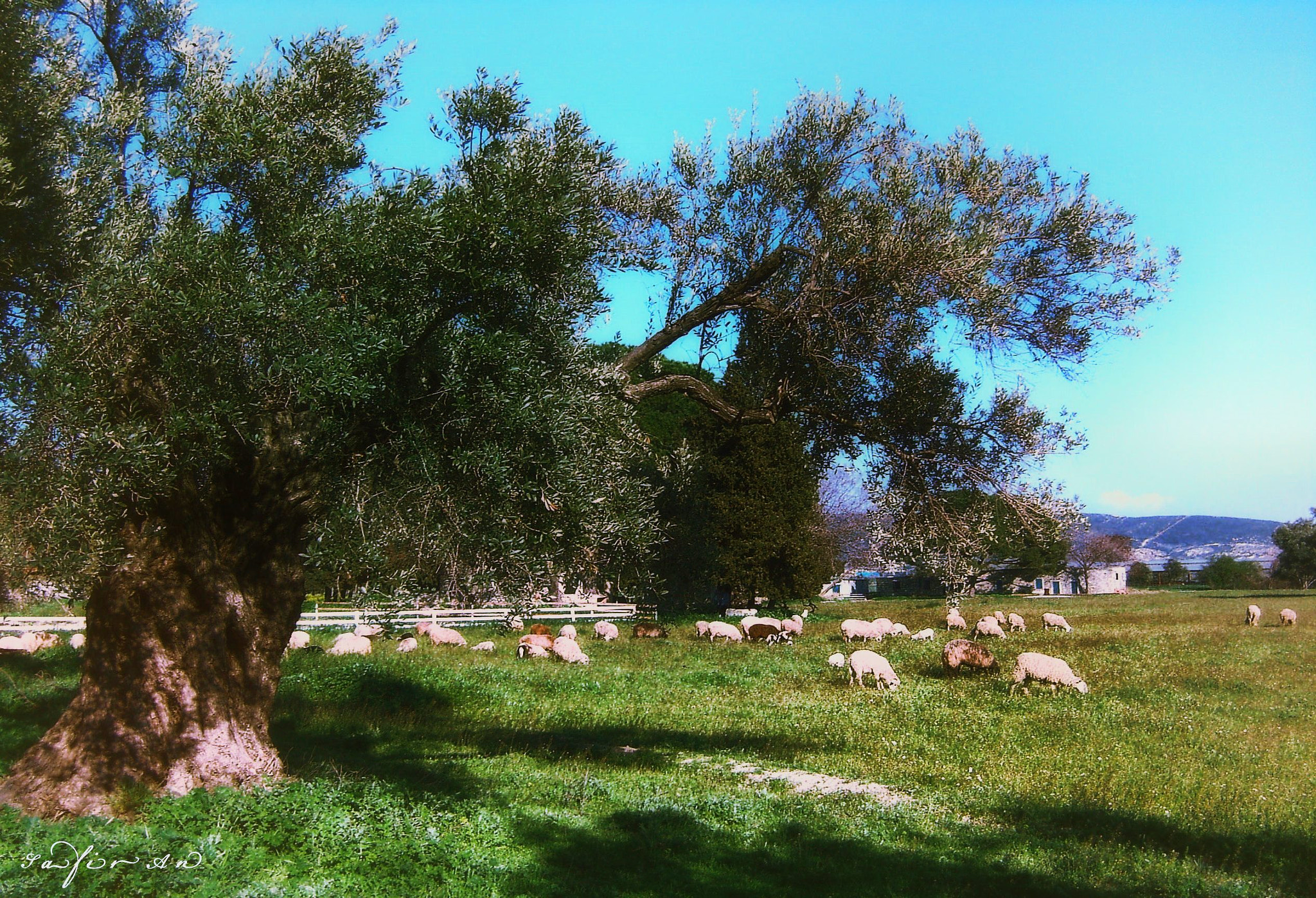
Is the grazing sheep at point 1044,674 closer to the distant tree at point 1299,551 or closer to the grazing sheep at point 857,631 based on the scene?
the grazing sheep at point 857,631

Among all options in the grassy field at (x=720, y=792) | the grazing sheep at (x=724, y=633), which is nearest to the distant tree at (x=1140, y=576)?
the grazing sheep at (x=724, y=633)

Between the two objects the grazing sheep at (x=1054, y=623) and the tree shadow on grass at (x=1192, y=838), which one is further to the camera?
the grazing sheep at (x=1054, y=623)

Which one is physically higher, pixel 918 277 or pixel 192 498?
pixel 918 277

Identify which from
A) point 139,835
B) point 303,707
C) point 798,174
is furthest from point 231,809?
point 798,174

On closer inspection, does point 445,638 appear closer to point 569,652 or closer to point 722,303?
point 569,652

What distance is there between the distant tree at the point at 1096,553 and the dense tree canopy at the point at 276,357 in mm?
94726

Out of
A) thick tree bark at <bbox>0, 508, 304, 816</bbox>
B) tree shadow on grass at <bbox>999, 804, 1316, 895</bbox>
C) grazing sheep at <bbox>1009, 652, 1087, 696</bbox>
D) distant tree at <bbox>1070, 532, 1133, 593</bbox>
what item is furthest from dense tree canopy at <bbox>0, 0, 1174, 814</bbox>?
distant tree at <bbox>1070, 532, 1133, 593</bbox>

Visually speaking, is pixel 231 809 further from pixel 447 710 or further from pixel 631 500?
pixel 447 710

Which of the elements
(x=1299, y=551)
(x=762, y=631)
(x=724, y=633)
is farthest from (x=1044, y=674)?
(x=1299, y=551)

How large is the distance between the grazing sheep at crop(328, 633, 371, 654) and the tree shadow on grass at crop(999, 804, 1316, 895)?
18966mm

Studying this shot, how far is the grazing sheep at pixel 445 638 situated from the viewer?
29.8m

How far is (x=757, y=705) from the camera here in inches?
749

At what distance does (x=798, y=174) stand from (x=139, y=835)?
443 inches

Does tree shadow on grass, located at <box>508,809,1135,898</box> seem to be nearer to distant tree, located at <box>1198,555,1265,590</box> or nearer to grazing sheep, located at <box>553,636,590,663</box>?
grazing sheep, located at <box>553,636,590,663</box>
